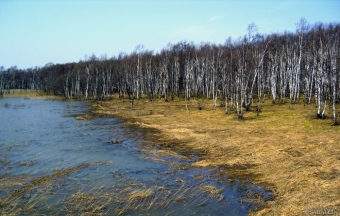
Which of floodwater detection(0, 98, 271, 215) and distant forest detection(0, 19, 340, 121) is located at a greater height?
distant forest detection(0, 19, 340, 121)

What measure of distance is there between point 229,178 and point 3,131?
20948mm

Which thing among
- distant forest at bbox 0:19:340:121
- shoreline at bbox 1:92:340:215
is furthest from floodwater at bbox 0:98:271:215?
distant forest at bbox 0:19:340:121

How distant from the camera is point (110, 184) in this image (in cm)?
1198

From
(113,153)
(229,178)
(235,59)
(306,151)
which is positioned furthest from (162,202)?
(235,59)

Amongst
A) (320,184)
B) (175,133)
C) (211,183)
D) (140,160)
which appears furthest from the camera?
(175,133)

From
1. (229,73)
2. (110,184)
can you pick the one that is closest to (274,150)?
(110,184)

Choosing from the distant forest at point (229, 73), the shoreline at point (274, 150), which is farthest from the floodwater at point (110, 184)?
the distant forest at point (229, 73)

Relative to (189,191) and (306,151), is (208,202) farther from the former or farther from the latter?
(306,151)

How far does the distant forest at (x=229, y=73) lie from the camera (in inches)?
1234

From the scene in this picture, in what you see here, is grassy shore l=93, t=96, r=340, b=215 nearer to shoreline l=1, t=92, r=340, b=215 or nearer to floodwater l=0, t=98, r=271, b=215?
shoreline l=1, t=92, r=340, b=215

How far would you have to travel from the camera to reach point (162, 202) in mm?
10164

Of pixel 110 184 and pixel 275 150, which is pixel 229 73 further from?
pixel 110 184

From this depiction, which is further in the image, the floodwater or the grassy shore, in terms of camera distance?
the grassy shore

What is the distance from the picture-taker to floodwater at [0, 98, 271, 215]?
31.8 feet
